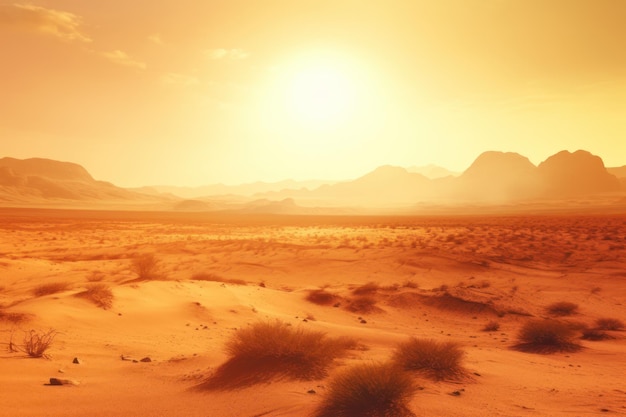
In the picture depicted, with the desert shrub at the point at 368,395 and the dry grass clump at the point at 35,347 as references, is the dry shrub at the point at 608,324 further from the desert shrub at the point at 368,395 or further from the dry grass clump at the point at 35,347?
the dry grass clump at the point at 35,347

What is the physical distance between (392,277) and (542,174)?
190 m

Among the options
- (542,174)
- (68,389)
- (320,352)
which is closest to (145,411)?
(68,389)

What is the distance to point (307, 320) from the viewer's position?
11320 millimetres

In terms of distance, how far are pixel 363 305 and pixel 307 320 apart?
324cm

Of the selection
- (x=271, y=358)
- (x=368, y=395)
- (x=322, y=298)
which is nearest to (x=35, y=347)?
(x=271, y=358)

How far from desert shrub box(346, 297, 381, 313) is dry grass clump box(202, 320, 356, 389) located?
6.96 metres

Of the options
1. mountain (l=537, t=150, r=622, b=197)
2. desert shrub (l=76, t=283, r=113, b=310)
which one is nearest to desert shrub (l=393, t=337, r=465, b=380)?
desert shrub (l=76, t=283, r=113, b=310)

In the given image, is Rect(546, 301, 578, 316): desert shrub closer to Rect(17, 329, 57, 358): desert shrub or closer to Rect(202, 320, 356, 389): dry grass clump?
Rect(202, 320, 356, 389): dry grass clump

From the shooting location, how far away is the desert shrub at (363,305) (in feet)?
44.8

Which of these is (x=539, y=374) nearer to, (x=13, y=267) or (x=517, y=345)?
(x=517, y=345)

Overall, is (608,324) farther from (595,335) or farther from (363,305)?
(363,305)

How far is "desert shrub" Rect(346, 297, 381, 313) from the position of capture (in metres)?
13.7

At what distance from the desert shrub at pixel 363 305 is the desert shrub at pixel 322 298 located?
2.36 ft

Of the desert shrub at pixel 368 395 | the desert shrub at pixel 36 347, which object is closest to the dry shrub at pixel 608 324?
the desert shrub at pixel 368 395
